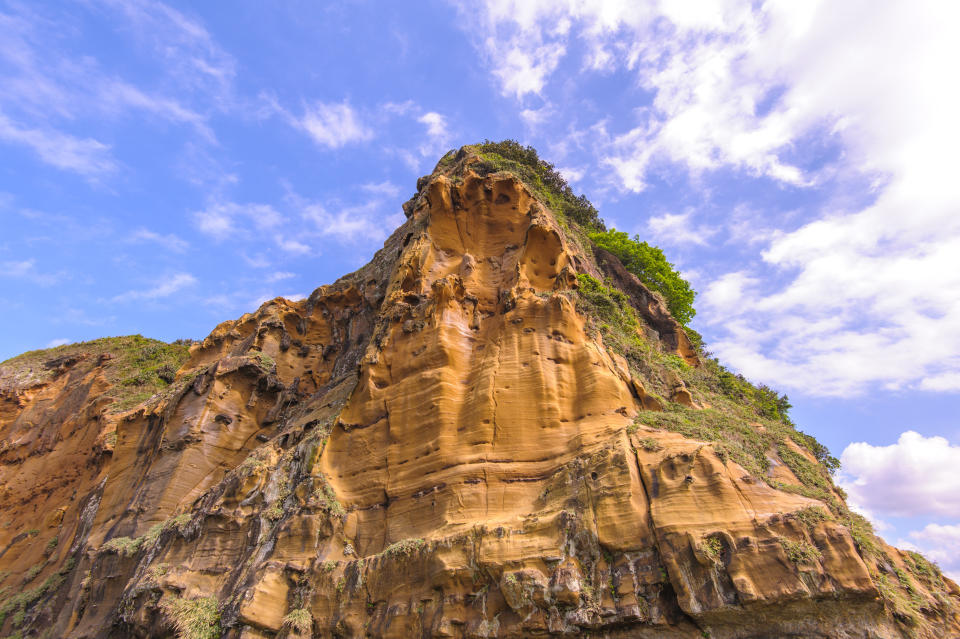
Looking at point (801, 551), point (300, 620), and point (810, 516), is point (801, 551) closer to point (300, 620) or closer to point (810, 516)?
point (810, 516)

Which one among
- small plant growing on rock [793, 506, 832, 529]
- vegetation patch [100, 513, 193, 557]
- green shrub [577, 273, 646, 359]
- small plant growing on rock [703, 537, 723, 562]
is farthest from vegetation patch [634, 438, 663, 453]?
vegetation patch [100, 513, 193, 557]

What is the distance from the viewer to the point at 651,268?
1129 inches

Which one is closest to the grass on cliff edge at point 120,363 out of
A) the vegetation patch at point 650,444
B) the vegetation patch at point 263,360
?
the vegetation patch at point 263,360

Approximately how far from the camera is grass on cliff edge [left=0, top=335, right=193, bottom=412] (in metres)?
29.8

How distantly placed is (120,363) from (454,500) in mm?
29796

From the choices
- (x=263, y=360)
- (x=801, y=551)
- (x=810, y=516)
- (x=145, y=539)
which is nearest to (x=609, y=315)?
(x=810, y=516)

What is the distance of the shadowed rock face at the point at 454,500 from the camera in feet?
30.8

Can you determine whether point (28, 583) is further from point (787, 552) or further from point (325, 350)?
point (787, 552)

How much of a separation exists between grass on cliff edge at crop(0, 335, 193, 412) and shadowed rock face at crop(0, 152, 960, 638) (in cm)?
398

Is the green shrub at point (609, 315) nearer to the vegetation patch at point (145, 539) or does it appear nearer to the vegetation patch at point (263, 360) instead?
the vegetation patch at point (145, 539)

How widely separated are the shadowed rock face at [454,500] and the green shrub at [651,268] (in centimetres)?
283

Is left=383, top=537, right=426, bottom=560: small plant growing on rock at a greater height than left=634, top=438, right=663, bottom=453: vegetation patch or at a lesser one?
lesser

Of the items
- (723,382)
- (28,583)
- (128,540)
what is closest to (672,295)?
(723,382)

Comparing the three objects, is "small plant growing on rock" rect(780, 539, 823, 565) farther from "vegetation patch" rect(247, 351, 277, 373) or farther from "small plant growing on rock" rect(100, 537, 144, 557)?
"vegetation patch" rect(247, 351, 277, 373)
